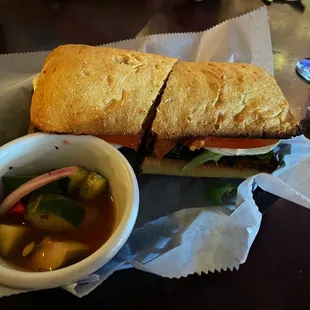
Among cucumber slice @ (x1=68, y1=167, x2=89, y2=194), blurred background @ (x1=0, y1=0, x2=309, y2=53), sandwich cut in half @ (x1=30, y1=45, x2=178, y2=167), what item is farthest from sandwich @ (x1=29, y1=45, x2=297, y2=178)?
blurred background @ (x1=0, y1=0, x2=309, y2=53)

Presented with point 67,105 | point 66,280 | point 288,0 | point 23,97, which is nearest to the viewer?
point 66,280

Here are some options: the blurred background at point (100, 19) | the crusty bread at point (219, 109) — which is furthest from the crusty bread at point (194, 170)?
the blurred background at point (100, 19)

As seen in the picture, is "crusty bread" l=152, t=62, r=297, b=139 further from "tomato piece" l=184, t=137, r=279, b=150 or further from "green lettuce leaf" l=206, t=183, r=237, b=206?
"green lettuce leaf" l=206, t=183, r=237, b=206

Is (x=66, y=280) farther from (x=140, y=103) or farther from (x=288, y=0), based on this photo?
(x=288, y=0)

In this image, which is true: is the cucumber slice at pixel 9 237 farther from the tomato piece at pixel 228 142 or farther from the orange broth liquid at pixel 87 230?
the tomato piece at pixel 228 142

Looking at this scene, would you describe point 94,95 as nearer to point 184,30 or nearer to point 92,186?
point 92,186

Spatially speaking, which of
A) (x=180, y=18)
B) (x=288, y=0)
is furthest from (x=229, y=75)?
(x=288, y=0)

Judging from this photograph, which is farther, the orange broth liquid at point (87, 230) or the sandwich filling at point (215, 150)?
the sandwich filling at point (215, 150)
